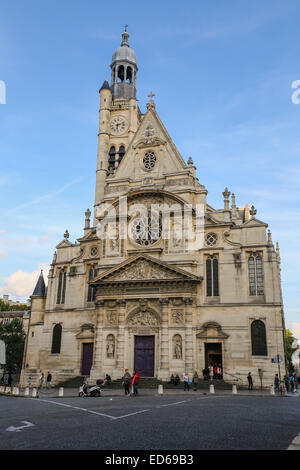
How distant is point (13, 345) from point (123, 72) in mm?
36191

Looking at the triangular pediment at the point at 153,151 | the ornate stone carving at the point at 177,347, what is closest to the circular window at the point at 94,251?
the triangular pediment at the point at 153,151

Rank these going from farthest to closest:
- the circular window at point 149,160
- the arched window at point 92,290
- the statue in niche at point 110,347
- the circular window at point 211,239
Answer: the circular window at point 149,160, the arched window at point 92,290, the circular window at point 211,239, the statue in niche at point 110,347

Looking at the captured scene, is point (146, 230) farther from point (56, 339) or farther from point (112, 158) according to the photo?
point (112, 158)

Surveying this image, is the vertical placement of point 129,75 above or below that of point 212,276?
above

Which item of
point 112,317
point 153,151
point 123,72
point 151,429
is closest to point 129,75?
point 123,72

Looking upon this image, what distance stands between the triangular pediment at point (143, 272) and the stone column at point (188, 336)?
188 centimetres

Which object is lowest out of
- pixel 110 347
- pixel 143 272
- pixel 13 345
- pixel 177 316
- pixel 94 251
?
pixel 110 347

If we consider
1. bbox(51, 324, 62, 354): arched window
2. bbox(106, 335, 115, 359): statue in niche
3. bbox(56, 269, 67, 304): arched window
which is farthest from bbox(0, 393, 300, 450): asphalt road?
bbox(56, 269, 67, 304): arched window

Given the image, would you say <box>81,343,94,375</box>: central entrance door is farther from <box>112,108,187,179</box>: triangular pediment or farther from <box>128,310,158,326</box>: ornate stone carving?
<box>112,108,187,179</box>: triangular pediment

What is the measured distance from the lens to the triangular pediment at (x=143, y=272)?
1272 inches

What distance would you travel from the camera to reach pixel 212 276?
33.0 m

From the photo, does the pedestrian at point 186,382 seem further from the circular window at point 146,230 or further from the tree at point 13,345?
the tree at point 13,345

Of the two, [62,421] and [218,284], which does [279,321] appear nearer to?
[218,284]
